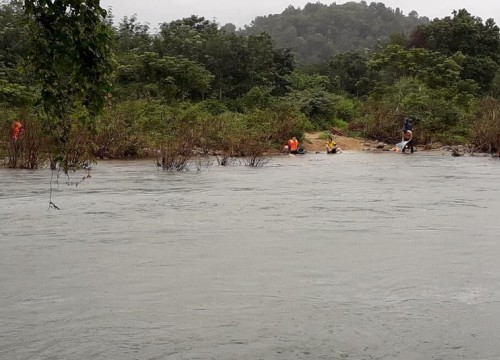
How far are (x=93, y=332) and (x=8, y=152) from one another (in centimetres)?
1755

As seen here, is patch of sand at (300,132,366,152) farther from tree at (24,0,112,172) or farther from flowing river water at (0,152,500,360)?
tree at (24,0,112,172)

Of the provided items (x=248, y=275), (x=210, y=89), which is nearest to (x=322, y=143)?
(x=210, y=89)

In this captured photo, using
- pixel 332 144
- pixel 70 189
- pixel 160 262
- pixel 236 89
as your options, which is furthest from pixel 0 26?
pixel 160 262

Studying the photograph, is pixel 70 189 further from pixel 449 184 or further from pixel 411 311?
pixel 411 311

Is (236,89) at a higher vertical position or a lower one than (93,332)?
higher

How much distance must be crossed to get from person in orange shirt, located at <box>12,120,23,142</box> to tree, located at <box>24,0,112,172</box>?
54.0ft

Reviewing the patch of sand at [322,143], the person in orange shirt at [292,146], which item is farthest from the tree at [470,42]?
the person in orange shirt at [292,146]

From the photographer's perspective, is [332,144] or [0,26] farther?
[0,26]

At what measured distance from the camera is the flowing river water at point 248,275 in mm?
6605

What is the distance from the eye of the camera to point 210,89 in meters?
47.6

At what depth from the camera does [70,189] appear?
1805 cm

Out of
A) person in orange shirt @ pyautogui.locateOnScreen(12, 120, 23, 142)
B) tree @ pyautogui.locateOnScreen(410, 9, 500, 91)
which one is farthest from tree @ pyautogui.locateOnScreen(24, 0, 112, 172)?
tree @ pyautogui.locateOnScreen(410, 9, 500, 91)

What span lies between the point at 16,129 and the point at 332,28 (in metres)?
112

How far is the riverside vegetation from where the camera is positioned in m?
6.17
